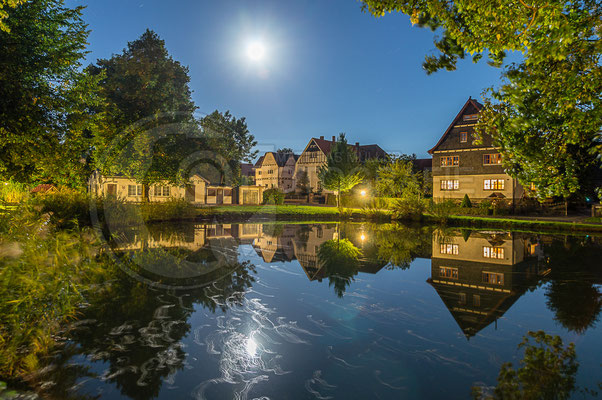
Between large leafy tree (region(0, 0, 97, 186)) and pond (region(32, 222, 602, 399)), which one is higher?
large leafy tree (region(0, 0, 97, 186))

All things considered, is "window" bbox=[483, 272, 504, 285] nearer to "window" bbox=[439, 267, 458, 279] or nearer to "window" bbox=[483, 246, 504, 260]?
"window" bbox=[439, 267, 458, 279]

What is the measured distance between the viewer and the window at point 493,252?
11.5 metres

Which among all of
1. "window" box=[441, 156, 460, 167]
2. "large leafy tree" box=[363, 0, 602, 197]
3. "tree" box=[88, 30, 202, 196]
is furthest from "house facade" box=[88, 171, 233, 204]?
"window" box=[441, 156, 460, 167]

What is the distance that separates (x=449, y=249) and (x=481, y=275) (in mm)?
4355

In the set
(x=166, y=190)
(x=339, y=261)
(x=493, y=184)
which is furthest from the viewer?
(x=166, y=190)

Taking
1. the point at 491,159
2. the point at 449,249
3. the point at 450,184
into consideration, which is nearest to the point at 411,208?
the point at 449,249

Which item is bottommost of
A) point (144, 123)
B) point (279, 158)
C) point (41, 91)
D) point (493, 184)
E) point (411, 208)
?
point (411, 208)

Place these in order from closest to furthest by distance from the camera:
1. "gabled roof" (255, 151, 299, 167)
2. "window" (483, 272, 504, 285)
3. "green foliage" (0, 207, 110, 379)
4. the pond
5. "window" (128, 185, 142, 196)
Result: 1. the pond
2. "green foliage" (0, 207, 110, 379)
3. "window" (483, 272, 504, 285)
4. "window" (128, 185, 142, 196)
5. "gabled roof" (255, 151, 299, 167)

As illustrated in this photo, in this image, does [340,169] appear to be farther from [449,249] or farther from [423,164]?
[449,249]

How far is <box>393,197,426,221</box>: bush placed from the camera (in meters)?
24.8

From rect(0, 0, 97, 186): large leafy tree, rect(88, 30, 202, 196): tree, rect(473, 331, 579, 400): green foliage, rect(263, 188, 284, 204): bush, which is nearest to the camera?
rect(473, 331, 579, 400): green foliage

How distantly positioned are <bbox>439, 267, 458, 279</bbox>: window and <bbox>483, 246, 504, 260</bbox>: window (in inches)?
117

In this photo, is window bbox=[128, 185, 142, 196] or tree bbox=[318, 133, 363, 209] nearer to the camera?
window bbox=[128, 185, 142, 196]

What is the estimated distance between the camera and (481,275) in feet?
28.7
